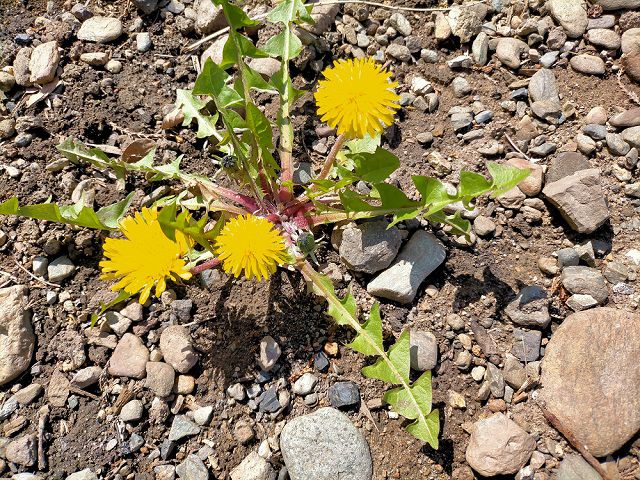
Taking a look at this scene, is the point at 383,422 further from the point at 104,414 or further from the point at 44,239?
the point at 44,239

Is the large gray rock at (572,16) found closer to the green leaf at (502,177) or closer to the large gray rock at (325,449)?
the green leaf at (502,177)

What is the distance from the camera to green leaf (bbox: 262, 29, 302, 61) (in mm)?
3129

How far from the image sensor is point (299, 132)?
343 centimetres

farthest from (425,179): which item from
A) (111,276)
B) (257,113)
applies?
(111,276)

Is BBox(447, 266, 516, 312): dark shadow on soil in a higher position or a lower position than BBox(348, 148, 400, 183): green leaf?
lower

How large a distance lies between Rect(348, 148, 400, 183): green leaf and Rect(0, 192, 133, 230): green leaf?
4.59ft

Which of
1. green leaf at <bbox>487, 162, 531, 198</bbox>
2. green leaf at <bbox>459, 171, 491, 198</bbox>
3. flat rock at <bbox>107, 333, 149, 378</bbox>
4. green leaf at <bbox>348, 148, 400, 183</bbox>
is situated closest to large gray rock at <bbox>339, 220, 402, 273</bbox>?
green leaf at <bbox>348, 148, 400, 183</bbox>

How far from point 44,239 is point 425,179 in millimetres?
2414

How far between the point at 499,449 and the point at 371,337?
2.93 ft

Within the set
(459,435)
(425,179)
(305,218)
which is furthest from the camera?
(305,218)

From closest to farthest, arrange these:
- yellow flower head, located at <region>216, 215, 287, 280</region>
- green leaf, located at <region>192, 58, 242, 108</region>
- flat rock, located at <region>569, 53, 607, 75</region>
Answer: yellow flower head, located at <region>216, 215, 287, 280</region> → green leaf, located at <region>192, 58, 242, 108</region> → flat rock, located at <region>569, 53, 607, 75</region>

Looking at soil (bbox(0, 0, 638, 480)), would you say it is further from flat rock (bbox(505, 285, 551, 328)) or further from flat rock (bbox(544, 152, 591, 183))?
flat rock (bbox(544, 152, 591, 183))

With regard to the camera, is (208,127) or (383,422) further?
(208,127)

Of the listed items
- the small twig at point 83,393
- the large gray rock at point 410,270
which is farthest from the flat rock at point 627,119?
the small twig at point 83,393
